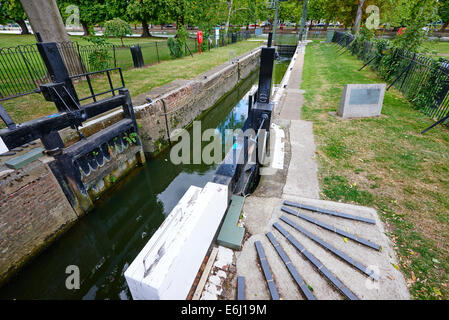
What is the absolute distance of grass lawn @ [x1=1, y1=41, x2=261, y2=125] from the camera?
22.4 feet

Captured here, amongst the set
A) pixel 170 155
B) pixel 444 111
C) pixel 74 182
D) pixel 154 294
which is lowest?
pixel 170 155

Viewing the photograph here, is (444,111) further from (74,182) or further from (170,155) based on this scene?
(74,182)

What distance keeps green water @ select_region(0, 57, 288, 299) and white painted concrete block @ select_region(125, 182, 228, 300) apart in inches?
94.7

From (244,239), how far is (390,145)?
5420 mm

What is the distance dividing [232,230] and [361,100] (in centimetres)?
715

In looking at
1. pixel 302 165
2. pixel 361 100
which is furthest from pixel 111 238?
pixel 361 100

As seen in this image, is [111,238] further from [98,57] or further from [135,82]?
[98,57]

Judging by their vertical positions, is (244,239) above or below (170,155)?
above

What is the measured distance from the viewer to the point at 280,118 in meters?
8.21

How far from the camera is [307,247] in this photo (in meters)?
3.41

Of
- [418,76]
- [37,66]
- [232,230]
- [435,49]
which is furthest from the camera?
[435,49]

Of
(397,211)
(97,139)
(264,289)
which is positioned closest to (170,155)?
(97,139)

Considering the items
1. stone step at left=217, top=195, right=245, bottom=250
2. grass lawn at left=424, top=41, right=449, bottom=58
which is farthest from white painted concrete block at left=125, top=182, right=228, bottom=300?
grass lawn at left=424, top=41, right=449, bottom=58
